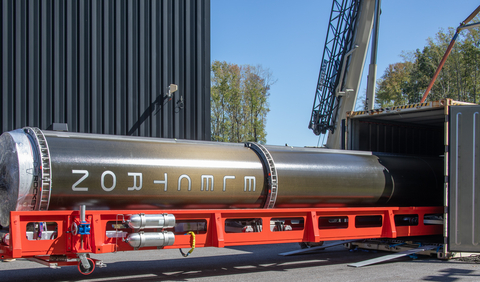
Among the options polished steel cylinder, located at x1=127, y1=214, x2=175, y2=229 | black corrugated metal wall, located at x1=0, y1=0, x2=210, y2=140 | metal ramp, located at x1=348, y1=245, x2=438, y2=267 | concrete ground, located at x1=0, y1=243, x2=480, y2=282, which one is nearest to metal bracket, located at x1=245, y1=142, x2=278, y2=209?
concrete ground, located at x1=0, y1=243, x2=480, y2=282

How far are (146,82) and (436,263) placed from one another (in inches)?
333

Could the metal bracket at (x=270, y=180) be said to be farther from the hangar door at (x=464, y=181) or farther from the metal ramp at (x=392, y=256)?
the hangar door at (x=464, y=181)

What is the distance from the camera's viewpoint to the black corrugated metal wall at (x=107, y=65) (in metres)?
10.9

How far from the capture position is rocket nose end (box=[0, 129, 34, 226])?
608 centimetres

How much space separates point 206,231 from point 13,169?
9.84 ft

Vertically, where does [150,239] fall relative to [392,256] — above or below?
above

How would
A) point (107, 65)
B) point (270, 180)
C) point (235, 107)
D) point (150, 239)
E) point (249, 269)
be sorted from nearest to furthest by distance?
point (150, 239) < point (270, 180) < point (249, 269) < point (107, 65) < point (235, 107)

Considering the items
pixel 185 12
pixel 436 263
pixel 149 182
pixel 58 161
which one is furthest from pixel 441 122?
pixel 58 161

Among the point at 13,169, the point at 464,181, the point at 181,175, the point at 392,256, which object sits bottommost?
the point at 392,256

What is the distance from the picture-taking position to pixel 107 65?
11844 mm

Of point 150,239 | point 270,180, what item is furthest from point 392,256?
point 150,239

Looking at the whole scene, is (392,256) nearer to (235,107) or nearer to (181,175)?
(181,175)

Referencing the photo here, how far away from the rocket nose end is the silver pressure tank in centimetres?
1

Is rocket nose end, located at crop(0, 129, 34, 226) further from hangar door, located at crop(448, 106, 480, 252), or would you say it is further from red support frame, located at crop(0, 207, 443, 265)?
hangar door, located at crop(448, 106, 480, 252)
